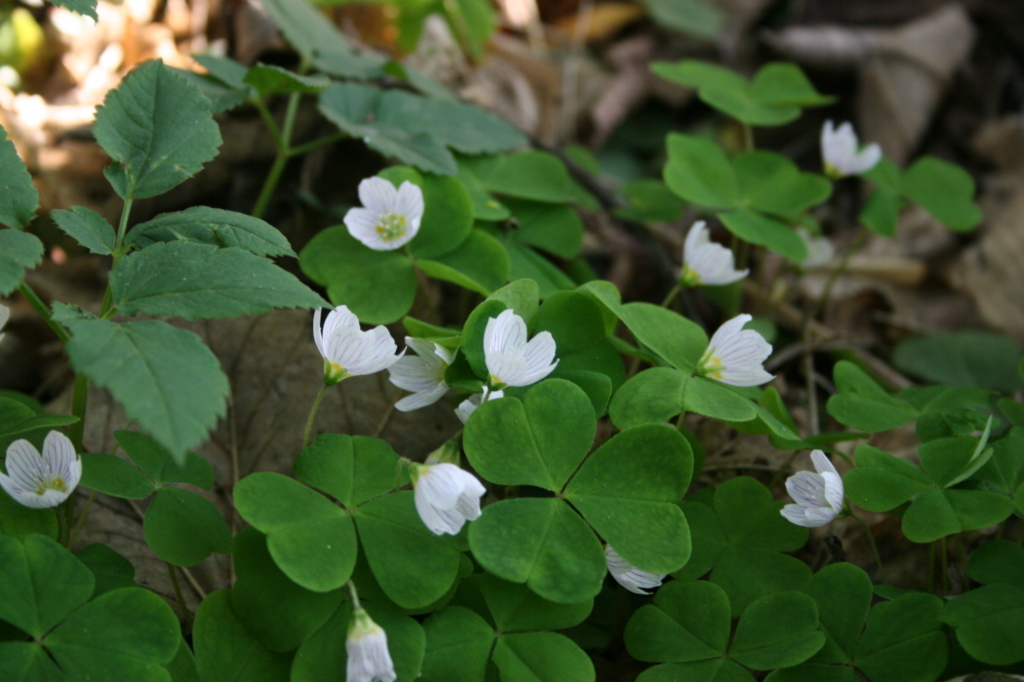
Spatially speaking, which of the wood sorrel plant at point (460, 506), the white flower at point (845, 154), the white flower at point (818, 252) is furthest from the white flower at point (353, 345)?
the white flower at point (818, 252)

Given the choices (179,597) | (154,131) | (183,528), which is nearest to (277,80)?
(154,131)

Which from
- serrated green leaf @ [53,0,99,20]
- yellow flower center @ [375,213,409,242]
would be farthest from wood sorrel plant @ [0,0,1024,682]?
yellow flower center @ [375,213,409,242]

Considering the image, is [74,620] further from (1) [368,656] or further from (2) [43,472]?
(1) [368,656]

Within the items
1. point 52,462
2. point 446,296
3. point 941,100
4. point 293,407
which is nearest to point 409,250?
point 446,296

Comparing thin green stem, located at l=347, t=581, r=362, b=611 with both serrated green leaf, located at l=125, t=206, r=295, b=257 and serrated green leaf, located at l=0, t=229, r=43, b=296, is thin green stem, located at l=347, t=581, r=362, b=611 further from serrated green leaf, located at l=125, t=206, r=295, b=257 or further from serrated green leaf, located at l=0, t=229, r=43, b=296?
serrated green leaf, located at l=0, t=229, r=43, b=296

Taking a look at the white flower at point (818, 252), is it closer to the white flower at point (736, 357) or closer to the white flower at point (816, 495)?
the white flower at point (736, 357)
